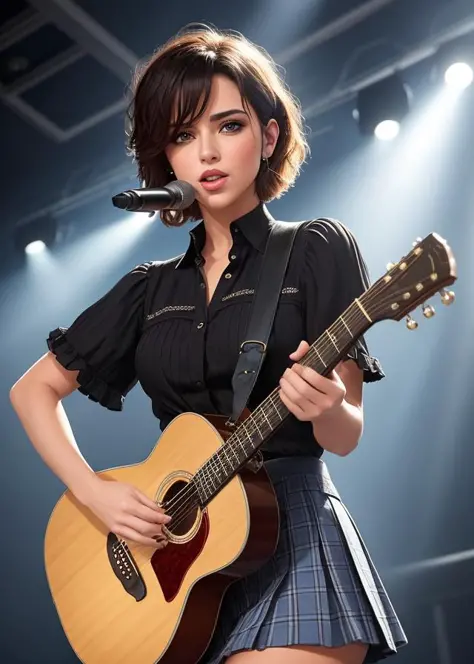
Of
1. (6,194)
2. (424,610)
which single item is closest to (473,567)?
(424,610)

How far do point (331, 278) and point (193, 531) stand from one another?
0.52 meters

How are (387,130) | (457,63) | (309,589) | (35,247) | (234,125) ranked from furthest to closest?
(35,247), (387,130), (457,63), (234,125), (309,589)

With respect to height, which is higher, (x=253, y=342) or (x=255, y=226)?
(x=255, y=226)

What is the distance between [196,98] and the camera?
5.65 feet

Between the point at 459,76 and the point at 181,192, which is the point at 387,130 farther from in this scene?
the point at 181,192

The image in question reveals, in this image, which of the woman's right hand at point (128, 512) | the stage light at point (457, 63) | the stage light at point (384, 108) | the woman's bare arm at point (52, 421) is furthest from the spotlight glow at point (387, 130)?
the woman's right hand at point (128, 512)

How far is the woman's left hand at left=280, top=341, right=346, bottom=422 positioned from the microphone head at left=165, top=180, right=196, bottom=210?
0.45 metres

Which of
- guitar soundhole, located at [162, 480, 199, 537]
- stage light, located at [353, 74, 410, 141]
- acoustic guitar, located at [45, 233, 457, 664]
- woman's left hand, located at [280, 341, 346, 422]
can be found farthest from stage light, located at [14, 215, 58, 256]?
woman's left hand, located at [280, 341, 346, 422]

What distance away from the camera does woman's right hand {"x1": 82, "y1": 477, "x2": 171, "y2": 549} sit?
5.21ft

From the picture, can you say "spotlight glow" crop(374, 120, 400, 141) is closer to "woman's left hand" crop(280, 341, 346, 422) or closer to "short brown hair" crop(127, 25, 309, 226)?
"short brown hair" crop(127, 25, 309, 226)

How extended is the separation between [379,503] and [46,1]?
219 centimetres

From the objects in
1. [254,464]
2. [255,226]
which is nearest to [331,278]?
[255,226]

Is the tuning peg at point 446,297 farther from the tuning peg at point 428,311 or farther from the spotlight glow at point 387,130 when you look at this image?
the spotlight glow at point 387,130

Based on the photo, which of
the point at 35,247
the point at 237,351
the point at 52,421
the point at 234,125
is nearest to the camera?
the point at 237,351
